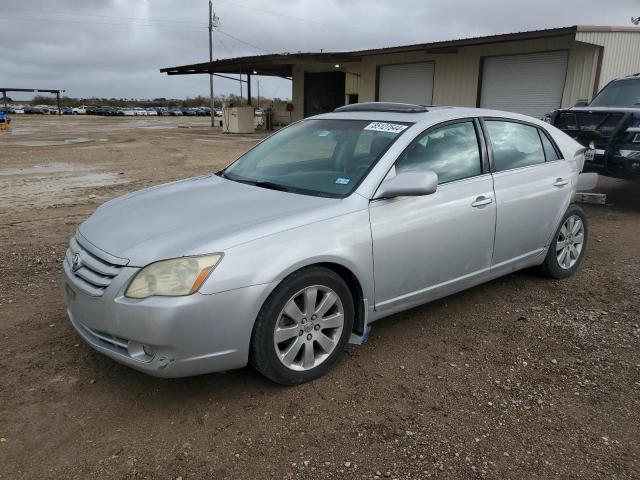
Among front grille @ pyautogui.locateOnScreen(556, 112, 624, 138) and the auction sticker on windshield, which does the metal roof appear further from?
the auction sticker on windshield

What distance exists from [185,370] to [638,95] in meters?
9.30

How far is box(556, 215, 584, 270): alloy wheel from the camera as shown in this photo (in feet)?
16.4

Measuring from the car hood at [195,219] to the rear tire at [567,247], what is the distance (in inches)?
101

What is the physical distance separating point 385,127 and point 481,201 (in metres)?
0.90

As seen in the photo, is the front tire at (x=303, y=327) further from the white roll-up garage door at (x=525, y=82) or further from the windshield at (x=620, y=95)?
the white roll-up garage door at (x=525, y=82)

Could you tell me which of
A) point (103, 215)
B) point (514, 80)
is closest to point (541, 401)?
point (103, 215)

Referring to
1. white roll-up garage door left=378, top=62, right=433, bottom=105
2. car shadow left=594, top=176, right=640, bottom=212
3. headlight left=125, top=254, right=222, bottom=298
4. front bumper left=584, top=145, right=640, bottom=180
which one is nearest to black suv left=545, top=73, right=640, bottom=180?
front bumper left=584, top=145, right=640, bottom=180

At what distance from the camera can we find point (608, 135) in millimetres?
8078

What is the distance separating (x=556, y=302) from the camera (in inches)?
180

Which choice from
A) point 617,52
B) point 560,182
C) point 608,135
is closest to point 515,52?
point 617,52

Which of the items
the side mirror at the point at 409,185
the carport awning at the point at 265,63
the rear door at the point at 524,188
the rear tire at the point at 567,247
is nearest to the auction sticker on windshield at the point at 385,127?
the side mirror at the point at 409,185

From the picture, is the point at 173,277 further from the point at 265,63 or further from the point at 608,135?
the point at 265,63

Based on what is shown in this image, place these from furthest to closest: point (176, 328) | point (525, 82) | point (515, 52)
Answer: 1. point (515, 52)
2. point (525, 82)
3. point (176, 328)

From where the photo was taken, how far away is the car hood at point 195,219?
2.90 meters
